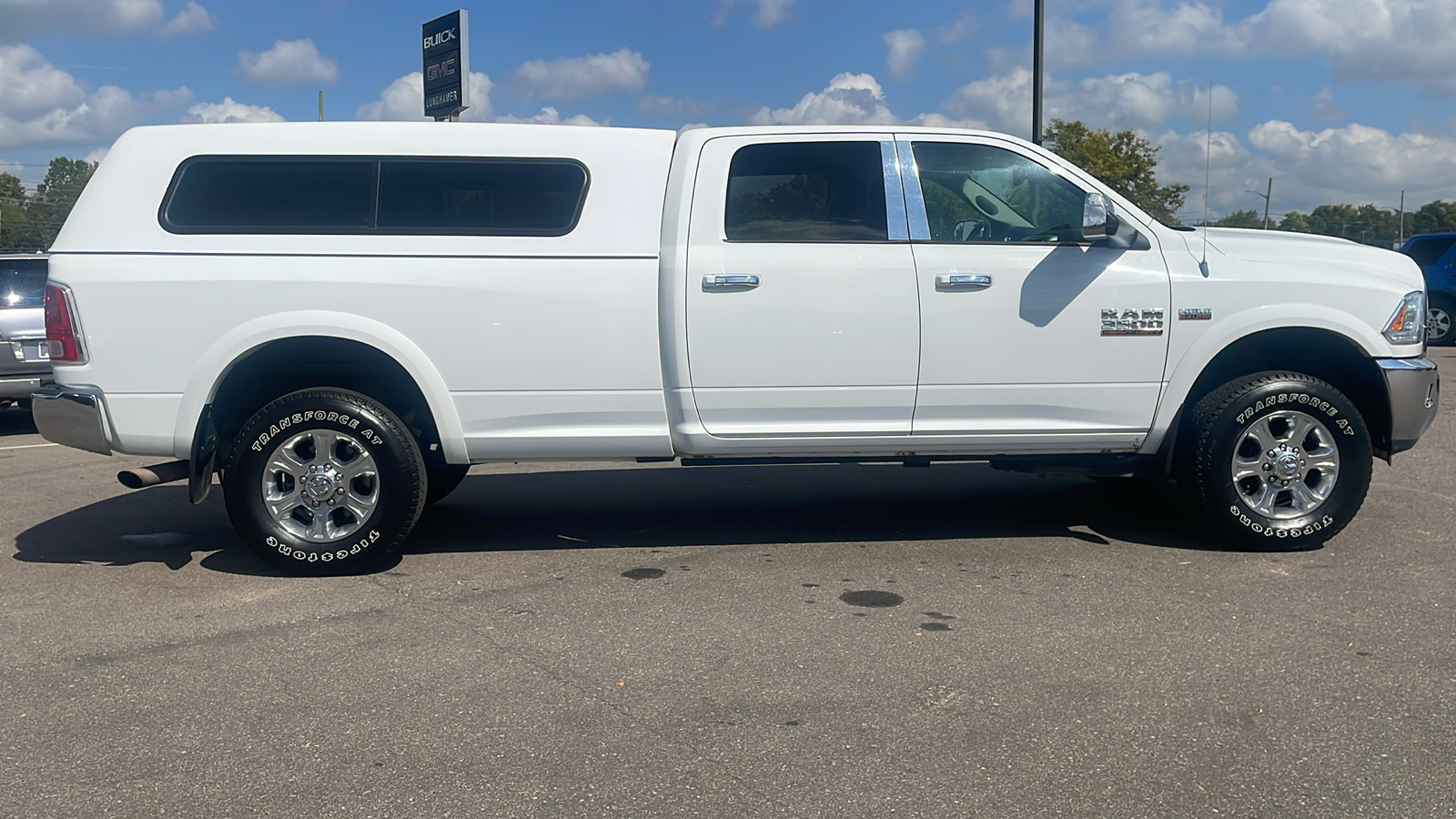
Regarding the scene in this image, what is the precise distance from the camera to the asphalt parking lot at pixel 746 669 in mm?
3332

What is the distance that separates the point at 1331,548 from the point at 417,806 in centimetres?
464

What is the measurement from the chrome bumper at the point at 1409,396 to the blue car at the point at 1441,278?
1373cm

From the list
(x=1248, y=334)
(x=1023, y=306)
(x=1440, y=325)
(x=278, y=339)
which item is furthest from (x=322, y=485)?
(x=1440, y=325)

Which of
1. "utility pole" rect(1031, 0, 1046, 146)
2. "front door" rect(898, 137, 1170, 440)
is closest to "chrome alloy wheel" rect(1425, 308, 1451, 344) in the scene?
"utility pole" rect(1031, 0, 1046, 146)

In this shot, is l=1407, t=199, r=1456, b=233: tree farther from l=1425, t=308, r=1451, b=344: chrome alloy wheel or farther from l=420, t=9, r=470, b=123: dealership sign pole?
l=420, t=9, r=470, b=123: dealership sign pole

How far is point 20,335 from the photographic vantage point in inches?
413

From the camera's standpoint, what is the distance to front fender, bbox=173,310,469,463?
5449 mm

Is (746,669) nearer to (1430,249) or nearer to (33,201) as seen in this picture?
(1430,249)

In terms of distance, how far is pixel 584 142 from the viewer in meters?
5.70

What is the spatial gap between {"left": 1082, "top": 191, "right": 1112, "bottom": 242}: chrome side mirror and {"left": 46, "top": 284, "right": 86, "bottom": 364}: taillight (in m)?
4.53

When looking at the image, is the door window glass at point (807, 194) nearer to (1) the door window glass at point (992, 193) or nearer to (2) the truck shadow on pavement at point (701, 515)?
(1) the door window glass at point (992, 193)

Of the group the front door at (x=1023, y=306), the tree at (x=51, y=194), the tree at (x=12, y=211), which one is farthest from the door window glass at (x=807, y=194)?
the tree at (x=12, y=211)

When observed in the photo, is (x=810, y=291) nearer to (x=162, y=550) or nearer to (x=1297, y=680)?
(x=1297, y=680)

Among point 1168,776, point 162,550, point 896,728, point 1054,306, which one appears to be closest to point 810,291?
point 1054,306
